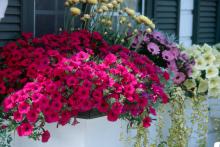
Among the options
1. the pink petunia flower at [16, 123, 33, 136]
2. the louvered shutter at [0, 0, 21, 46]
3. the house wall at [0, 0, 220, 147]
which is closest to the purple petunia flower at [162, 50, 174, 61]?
the house wall at [0, 0, 220, 147]

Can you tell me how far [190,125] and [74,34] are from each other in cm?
137

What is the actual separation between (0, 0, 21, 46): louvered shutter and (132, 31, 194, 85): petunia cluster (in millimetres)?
846

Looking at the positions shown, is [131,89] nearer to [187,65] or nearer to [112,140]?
[112,140]

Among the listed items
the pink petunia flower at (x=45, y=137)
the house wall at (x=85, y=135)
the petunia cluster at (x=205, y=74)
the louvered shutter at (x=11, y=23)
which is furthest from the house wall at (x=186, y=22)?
the pink petunia flower at (x=45, y=137)

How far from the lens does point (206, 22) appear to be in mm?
5168

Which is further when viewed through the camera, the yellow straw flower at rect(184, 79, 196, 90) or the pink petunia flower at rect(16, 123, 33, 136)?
the yellow straw flower at rect(184, 79, 196, 90)

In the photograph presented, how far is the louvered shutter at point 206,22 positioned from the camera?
4957 mm

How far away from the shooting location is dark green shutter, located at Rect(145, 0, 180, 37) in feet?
14.4

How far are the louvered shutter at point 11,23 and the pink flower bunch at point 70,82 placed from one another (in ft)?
0.37

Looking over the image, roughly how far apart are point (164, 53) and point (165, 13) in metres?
1.03

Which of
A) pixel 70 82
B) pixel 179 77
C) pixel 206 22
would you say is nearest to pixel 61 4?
pixel 179 77

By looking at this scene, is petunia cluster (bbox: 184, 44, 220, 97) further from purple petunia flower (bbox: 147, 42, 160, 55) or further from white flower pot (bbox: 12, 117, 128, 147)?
white flower pot (bbox: 12, 117, 128, 147)

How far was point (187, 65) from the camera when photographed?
3.78 metres

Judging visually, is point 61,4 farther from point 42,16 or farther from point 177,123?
point 177,123
